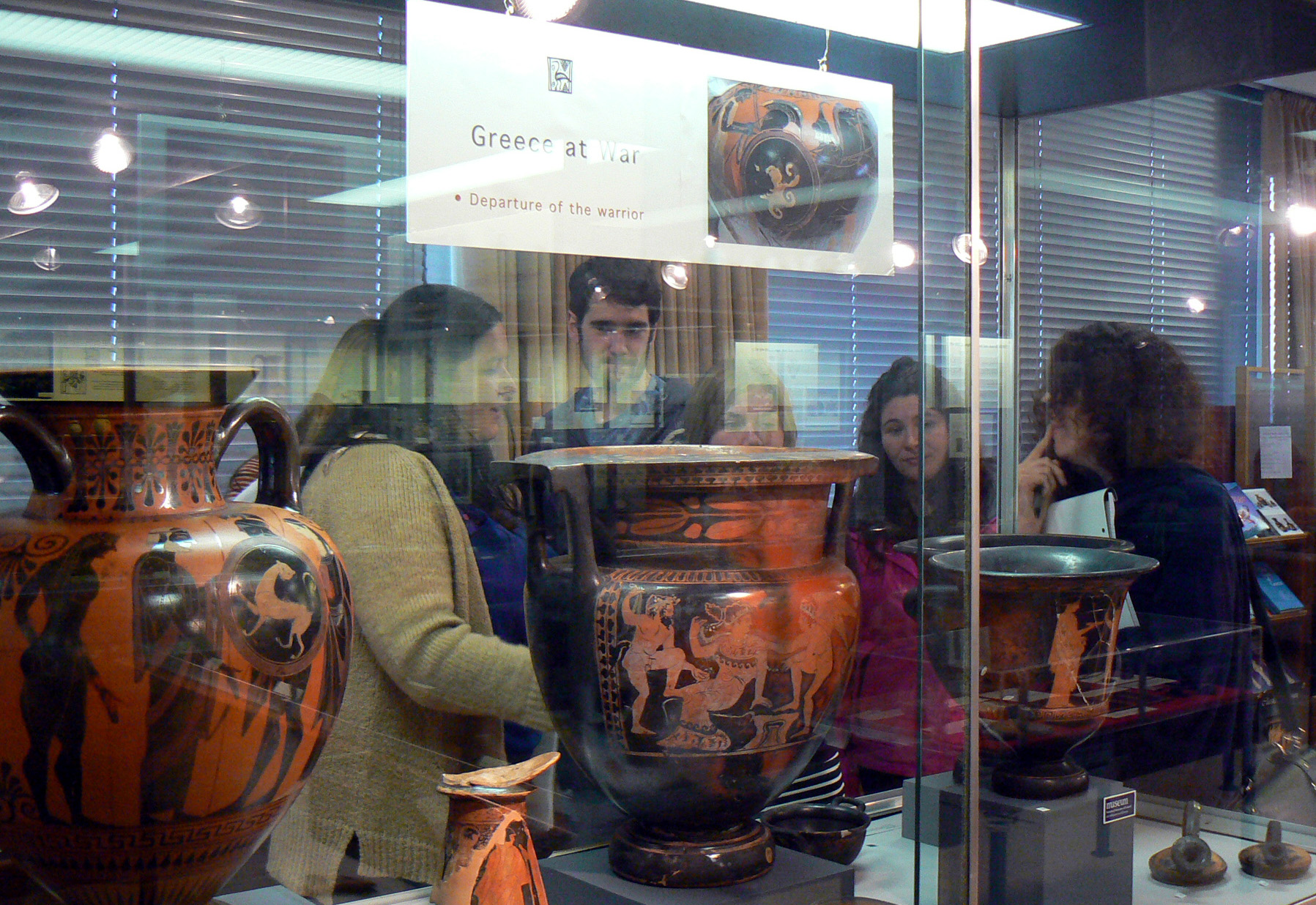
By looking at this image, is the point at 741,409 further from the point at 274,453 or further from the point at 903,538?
the point at 274,453

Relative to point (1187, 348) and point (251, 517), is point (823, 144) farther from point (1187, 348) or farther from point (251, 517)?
point (251, 517)

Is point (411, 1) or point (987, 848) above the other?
point (411, 1)

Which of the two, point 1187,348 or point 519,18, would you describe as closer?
point 519,18

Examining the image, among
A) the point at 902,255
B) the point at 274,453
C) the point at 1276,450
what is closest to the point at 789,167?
the point at 902,255

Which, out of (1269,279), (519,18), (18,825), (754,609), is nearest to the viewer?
(18,825)

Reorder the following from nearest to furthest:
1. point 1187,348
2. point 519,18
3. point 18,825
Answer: point 18,825, point 519,18, point 1187,348

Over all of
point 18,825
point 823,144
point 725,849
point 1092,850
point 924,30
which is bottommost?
point 1092,850

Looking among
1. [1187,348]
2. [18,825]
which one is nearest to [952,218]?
[1187,348]

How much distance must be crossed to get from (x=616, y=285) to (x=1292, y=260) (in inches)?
48.7

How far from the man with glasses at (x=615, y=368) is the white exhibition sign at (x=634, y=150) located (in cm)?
3

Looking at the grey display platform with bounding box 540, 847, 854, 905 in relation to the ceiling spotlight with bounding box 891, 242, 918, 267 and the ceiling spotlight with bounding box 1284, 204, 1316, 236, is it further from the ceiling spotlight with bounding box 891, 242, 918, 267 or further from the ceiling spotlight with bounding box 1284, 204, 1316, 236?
the ceiling spotlight with bounding box 1284, 204, 1316, 236

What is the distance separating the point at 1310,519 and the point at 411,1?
61.7 inches

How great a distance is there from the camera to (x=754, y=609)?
1047mm

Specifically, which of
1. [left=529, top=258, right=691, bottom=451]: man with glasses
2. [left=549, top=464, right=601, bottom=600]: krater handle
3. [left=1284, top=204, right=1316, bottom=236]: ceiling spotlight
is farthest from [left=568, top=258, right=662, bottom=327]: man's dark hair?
[left=1284, top=204, right=1316, bottom=236]: ceiling spotlight
